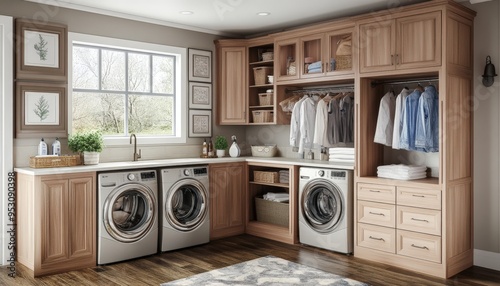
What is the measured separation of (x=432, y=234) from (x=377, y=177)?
31.2 inches

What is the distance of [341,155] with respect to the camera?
17.4ft

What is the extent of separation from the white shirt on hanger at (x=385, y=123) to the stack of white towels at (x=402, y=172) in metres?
0.27

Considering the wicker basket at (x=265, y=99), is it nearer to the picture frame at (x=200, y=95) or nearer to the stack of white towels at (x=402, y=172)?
the picture frame at (x=200, y=95)

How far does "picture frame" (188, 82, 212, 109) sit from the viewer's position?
5.96m

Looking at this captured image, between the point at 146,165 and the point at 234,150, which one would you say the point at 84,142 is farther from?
the point at 234,150

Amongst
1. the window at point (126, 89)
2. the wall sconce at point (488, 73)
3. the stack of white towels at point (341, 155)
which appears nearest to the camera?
the wall sconce at point (488, 73)

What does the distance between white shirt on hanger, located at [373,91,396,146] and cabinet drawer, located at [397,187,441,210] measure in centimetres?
55

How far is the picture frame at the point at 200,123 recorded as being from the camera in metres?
5.97

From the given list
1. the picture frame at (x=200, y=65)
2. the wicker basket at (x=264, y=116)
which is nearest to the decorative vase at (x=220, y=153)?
the wicker basket at (x=264, y=116)

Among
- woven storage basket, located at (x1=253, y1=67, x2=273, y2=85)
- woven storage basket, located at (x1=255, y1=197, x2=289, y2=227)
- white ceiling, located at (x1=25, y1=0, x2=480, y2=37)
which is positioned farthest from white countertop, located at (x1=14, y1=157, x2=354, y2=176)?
white ceiling, located at (x1=25, y1=0, x2=480, y2=37)

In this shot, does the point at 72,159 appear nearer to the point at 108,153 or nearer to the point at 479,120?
the point at 108,153

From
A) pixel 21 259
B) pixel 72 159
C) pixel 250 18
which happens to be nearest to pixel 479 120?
pixel 250 18

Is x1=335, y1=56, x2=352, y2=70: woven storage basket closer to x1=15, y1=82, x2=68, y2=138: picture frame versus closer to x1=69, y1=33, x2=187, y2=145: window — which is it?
x1=69, y1=33, x2=187, y2=145: window

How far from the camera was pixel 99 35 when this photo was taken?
5.05m
